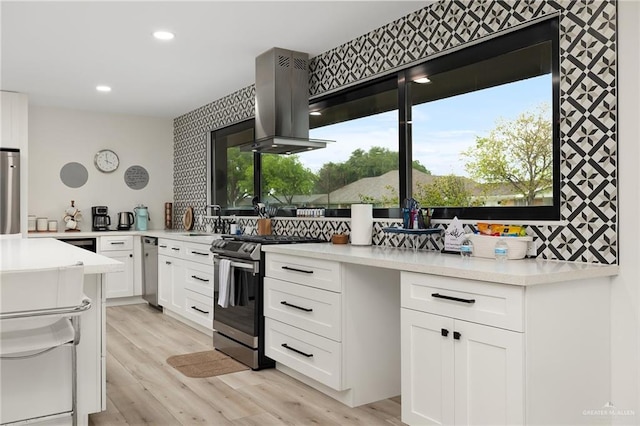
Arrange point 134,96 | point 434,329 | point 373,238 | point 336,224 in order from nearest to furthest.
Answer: point 434,329 < point 373,238 < point 336,224 < point 134,96

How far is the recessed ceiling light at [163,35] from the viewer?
3.68 m

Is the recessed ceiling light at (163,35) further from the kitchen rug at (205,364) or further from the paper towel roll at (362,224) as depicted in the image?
the kitchen rug at (205,364)

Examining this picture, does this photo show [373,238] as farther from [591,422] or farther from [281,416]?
[591,422]

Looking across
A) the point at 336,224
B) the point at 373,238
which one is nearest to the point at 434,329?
the point at 373,238

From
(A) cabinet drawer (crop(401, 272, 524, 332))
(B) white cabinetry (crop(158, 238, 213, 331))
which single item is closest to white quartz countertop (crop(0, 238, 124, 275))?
(A) cabinet drawer (crop(401, 272, 524, 332))

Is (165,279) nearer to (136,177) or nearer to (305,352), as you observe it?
(136,177)

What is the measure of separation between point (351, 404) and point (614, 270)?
1.55 metres

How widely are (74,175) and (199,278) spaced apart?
287 centimetres

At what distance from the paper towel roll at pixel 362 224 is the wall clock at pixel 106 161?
14.3 feet

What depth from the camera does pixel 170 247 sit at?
5293 millimetres

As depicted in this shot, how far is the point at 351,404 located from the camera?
2.90 meters

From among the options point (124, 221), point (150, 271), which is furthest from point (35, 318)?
point (124, 221)

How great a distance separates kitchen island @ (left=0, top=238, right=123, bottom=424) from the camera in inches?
89.2

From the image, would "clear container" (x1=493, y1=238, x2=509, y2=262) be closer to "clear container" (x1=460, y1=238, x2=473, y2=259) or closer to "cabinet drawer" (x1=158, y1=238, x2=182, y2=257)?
"clear container" (x1=460, y1=238, x2=473, y2=259)
